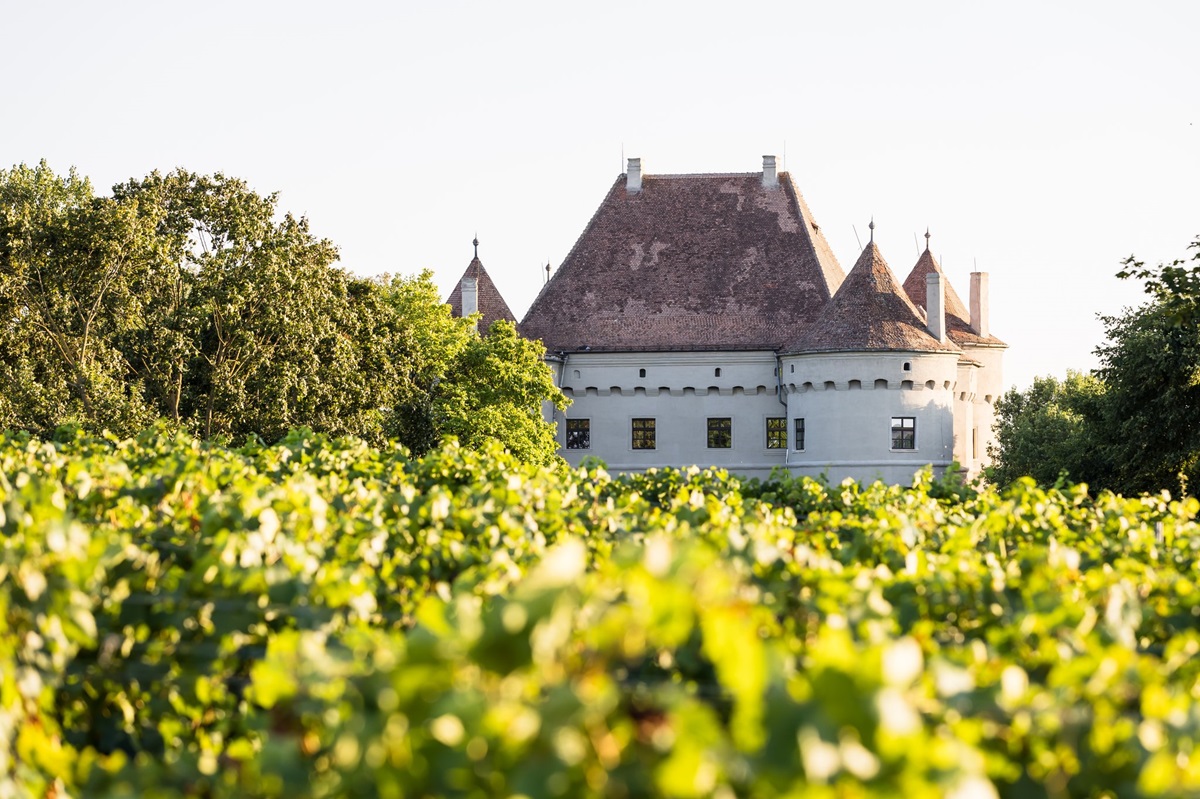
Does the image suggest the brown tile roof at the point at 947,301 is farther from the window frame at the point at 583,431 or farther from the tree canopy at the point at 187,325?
the tree canopy at the point at 187,325

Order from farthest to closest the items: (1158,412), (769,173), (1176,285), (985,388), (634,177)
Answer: (634,177) < (769,173) < (985,388) < (1158,412) < (1176,285)

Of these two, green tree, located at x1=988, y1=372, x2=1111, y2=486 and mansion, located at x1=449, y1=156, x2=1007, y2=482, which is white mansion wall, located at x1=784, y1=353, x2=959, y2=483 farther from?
green tree, located at x1=988, y1=372, x2=1111, y2=486

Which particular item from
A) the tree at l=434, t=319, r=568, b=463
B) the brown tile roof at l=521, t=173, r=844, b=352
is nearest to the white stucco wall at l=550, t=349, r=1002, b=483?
the brown tile roof at l=521, t=173, r=844, b=352

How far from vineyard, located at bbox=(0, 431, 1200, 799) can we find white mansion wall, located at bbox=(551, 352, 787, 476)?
43340 mm

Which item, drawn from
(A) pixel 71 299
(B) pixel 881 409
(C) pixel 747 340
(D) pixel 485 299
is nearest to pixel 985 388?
(B) pixel 881 409

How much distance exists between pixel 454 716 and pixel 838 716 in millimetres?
699

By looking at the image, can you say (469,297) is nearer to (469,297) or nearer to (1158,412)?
(469,297)

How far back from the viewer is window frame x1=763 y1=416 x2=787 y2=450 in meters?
52.3

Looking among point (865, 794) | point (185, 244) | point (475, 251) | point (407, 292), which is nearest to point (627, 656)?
point (865, 794)

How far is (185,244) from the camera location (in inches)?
1507

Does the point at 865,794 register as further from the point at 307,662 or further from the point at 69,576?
the point at 69,576

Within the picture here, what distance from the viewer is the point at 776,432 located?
172 ft

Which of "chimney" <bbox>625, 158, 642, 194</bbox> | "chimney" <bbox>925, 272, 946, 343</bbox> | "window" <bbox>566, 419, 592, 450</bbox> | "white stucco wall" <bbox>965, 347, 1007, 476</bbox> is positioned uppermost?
"chimney" <bbox>625, 158, 642, 194</bbox>

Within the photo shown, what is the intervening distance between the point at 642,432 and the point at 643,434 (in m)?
0.09
